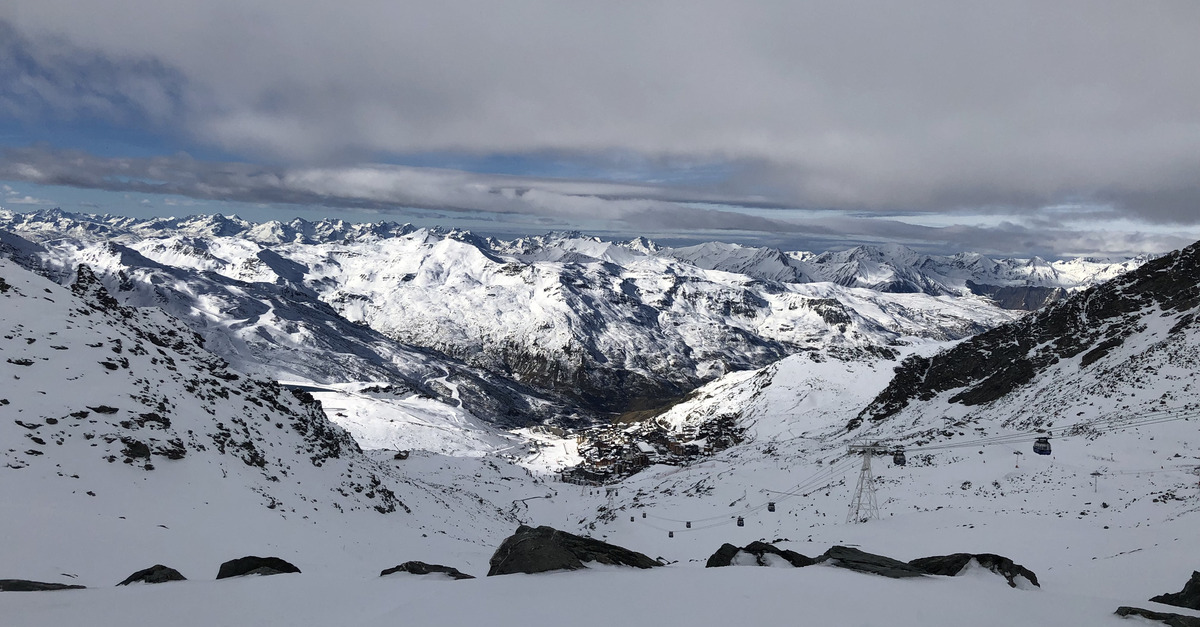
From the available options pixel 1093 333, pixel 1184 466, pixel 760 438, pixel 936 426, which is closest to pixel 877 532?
pixel 1184 466

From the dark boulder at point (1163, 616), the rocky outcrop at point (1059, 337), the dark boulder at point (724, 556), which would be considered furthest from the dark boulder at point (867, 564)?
the rocky outcrop at point (1059, 337)

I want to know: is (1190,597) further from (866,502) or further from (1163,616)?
(866,502)

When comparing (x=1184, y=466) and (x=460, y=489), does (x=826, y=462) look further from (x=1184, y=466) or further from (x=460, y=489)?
(x=460, y=489)

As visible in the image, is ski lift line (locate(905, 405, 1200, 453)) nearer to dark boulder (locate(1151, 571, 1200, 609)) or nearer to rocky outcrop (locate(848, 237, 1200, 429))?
rocky outcrop (locate(848, 237, 1200, 429))

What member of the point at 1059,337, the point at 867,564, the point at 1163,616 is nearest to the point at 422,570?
the point at 867,564

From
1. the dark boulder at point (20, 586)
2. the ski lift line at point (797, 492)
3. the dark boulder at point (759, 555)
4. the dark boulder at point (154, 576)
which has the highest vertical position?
the dark boulder at point (20, 586)

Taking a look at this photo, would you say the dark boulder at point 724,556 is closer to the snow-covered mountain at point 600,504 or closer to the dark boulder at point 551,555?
the dark boulder at point 551,555
